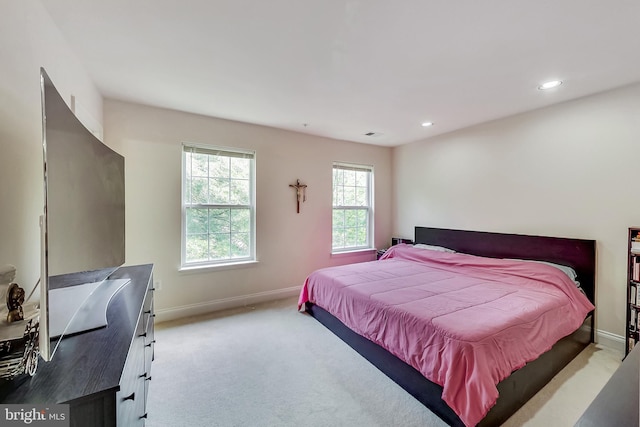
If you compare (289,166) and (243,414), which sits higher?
(289,166)

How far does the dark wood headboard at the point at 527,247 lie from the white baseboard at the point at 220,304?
236cm

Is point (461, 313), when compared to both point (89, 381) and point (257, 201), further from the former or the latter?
point (257, 201)

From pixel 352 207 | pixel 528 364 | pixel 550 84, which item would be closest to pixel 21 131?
pixel 528 364

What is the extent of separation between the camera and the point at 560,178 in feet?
9.36

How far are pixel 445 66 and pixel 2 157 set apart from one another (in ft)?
8.90

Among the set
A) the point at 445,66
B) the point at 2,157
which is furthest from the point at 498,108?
the point at 2,157

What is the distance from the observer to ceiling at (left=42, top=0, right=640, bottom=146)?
5.04ft

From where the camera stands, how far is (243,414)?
172 centimetres

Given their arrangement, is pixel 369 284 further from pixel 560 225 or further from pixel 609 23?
pixel 609 23

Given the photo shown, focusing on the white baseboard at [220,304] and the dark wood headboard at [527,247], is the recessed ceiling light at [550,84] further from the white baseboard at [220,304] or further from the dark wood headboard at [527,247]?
the white baseboard at [220,304]

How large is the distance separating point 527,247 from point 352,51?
9.51 feet

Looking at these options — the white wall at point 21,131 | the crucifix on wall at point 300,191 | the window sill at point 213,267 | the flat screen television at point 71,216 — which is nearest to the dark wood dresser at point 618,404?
the flat screen television at point 71,216

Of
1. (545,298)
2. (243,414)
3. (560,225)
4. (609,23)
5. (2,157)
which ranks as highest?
(609,23)

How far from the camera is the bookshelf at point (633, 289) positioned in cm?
226
